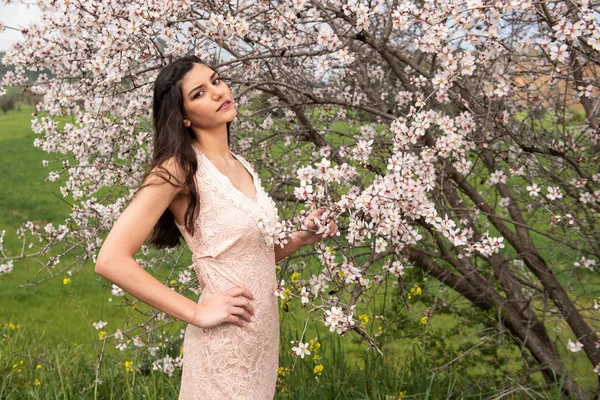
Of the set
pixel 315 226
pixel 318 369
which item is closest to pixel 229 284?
pixel 315 226

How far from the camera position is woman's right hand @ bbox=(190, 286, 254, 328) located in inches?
78.8

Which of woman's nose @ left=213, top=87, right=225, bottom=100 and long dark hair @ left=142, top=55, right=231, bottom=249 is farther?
woman's nose @ left=213, top=87, right=225, bottom=100

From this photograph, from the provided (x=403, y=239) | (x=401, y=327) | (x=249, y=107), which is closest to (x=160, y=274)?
(x=249, y=107)

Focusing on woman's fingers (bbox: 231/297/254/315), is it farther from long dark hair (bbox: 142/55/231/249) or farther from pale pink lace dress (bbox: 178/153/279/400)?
long dark hair (bbox: 142/55/231/249)

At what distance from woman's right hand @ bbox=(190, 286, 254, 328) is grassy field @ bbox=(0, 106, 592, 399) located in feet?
4.08

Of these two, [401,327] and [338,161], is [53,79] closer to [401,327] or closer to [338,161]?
[338,161]

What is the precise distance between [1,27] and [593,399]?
413 cm

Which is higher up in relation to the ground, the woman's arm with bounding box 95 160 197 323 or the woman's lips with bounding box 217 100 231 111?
the woman's lips with bounding box 217 100 231 111

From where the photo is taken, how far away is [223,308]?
6.57ft

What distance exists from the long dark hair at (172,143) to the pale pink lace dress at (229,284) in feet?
0.14

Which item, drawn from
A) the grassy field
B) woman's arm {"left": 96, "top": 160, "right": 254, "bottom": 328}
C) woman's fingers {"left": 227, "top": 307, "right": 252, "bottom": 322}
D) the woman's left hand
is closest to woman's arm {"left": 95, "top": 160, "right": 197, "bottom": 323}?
woman's arm {"left": 96, "top": 160, "right": 254, "bottom": 328}

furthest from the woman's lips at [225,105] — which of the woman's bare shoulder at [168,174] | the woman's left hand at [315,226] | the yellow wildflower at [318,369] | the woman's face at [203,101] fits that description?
the yellow wildflower at [318,369]

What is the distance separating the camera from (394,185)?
2.30 meters

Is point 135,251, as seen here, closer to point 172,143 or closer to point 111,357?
point 172,143
